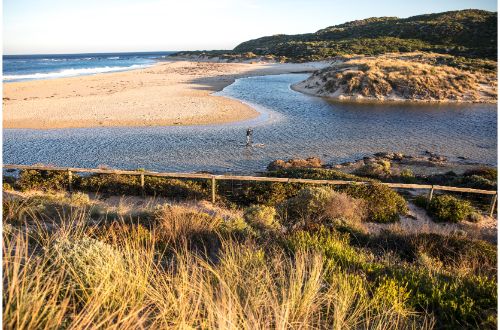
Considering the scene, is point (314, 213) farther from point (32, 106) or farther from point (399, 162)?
point (32, 106)

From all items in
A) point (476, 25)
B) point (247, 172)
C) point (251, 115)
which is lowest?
point (247, 172)

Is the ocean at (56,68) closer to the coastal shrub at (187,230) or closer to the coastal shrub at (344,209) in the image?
the coastal shrub at (344,209)

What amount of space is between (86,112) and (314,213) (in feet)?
83.8

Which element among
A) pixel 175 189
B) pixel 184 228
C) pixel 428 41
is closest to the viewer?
pixel 184 228

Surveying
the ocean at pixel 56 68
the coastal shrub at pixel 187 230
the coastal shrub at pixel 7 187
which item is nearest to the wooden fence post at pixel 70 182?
the coastal shrub at pixel 7 187

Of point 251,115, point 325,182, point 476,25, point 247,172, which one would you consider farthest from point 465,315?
point 476,25

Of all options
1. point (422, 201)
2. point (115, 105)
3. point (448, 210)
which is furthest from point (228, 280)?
point (115, 105)

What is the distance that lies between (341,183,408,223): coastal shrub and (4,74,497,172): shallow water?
6452 mm

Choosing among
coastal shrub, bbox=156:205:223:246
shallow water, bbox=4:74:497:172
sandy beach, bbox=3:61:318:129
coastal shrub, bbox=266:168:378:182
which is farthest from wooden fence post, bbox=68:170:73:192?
sandy beach, bbox=3:61:318:129

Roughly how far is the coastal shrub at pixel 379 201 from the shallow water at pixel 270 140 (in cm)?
645

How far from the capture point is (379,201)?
1155 cm

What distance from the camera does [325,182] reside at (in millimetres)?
12117

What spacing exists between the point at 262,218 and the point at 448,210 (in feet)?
21.3

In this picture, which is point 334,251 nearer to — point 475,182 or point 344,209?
point 344,209
